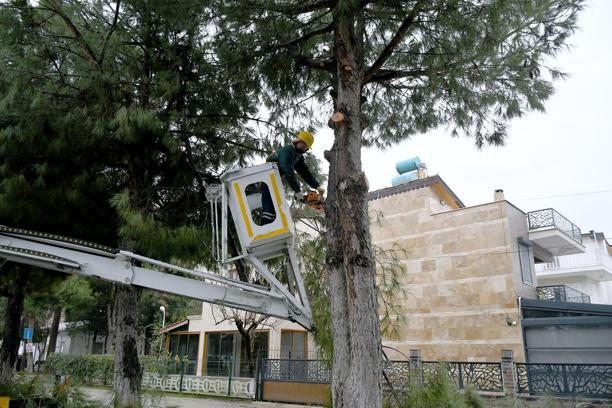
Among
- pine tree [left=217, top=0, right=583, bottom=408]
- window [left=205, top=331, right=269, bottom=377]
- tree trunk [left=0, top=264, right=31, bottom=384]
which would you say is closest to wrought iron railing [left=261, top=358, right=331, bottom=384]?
window [left=205, top=331, right=269, bottom=377]

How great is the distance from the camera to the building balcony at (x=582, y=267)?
25625 mm

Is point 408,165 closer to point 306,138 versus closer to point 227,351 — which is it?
point 227,351

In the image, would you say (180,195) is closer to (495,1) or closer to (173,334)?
(495,1)

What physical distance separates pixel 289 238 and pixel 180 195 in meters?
3.31

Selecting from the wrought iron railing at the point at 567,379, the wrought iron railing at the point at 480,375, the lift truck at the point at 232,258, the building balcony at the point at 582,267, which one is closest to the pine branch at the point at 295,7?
the lift truck at the point at 232,258

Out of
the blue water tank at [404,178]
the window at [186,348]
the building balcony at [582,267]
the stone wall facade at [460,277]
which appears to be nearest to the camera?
the stone wall facade at [460,277]

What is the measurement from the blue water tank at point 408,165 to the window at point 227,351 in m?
9.85

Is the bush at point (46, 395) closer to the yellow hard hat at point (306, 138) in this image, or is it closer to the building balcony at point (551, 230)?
the yellow hard hat at point (306, 138)

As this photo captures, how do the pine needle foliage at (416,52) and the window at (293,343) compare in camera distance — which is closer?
the pine needle foliage at (416,52)

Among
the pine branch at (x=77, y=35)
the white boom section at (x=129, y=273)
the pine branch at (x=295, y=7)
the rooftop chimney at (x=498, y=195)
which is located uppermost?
the rooftop chimney at (x=498, y=195)

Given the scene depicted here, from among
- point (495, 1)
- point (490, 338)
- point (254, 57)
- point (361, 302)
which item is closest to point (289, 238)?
point (361, 302)

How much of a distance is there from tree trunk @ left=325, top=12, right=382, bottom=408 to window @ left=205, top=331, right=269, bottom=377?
1842 cm

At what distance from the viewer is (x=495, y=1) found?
490 cm

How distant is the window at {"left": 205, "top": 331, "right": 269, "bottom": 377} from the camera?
73.8 feet
